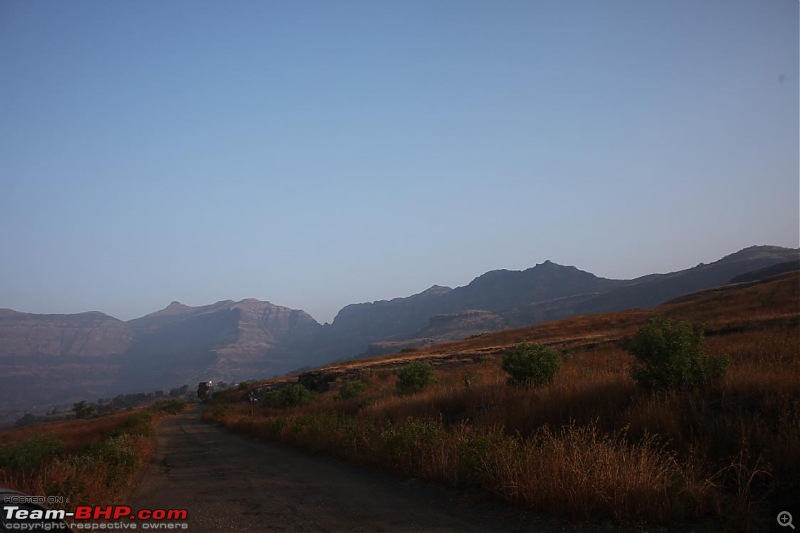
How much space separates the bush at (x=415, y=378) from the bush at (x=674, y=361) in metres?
12.5

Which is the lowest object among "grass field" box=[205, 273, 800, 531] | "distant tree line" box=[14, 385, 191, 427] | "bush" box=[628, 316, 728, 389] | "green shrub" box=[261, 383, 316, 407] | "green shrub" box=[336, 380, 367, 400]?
"distant tree line" box=[14, 385, 191, 427]

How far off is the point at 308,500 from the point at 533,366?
8460 millimetres

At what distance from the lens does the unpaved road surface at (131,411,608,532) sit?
7645mm

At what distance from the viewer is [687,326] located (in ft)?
36.7

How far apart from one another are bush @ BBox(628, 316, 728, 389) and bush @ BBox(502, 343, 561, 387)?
3.95 m

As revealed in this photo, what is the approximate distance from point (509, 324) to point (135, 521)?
149m

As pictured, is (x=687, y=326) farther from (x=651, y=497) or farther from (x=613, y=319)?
(x=613, y=319)

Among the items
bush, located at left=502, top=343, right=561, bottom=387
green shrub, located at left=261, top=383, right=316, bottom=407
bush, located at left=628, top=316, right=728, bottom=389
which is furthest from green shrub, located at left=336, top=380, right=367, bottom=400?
bush, located at left=628, top=316, right=728, bottom=389

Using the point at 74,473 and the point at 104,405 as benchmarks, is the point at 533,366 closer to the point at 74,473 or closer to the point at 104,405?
the point at 74,473

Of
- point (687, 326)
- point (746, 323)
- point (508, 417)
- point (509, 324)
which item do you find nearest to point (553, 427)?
point (508, 417)

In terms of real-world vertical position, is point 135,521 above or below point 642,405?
below

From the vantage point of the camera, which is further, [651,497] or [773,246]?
[773,246]

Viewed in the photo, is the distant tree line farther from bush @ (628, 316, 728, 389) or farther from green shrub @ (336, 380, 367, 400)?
bush @ (628, 316, 728, 389)

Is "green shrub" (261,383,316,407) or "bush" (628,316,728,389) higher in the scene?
"bush" (628,316,728,389)
